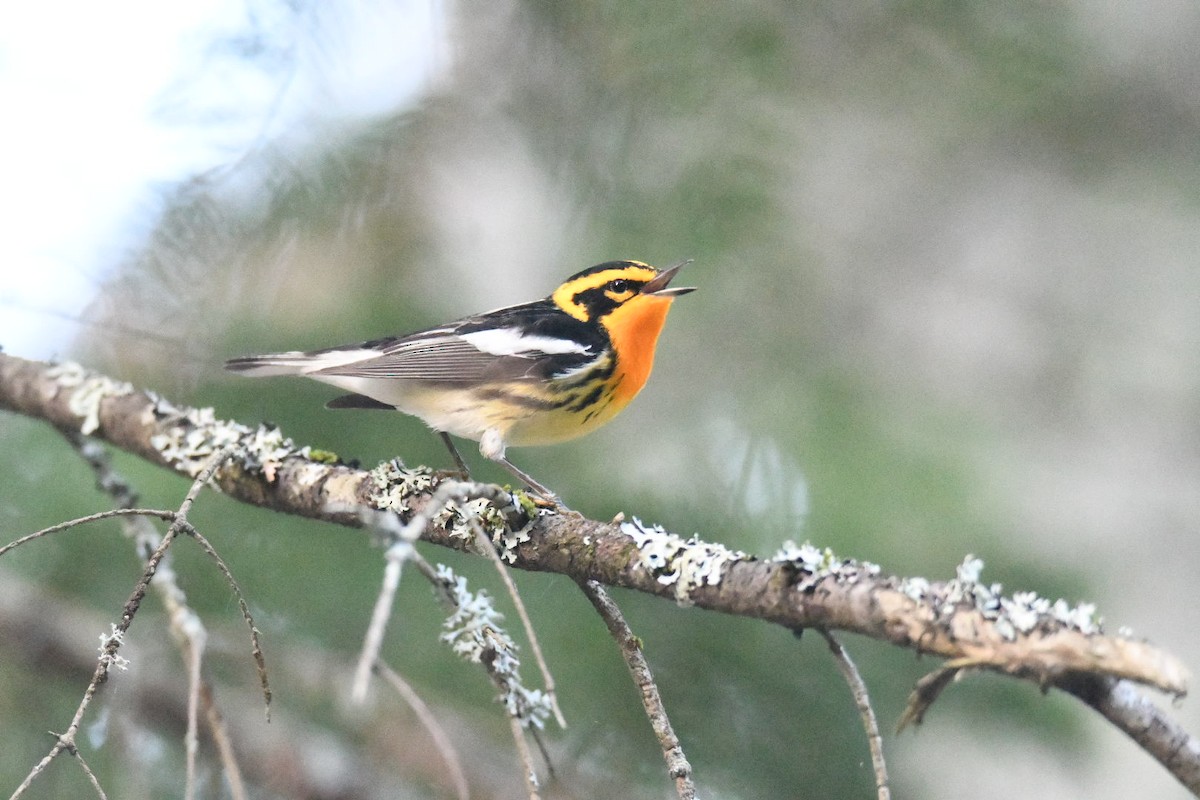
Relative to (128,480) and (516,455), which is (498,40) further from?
(128,480)

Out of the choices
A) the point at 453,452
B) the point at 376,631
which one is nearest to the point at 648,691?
the point at 376,631

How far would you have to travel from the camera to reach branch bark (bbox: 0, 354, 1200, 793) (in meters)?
1.01

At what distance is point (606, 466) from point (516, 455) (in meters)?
0.24

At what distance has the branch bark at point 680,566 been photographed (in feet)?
3.32

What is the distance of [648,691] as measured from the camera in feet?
4.48

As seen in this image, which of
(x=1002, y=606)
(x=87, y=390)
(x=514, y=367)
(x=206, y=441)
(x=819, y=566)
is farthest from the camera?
(x=514, y=367)

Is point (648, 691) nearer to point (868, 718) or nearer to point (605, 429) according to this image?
point (868, 718)

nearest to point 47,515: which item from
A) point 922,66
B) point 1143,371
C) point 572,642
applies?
point 572,642

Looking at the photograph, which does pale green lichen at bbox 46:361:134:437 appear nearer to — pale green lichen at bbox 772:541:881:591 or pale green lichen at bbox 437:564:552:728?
pale green lichen at bbox 437:564:552:728

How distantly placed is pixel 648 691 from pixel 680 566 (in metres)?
0.18

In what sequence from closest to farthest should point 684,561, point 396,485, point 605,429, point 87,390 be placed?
point 684,561, point 396,485, point 87,390, point 605,429

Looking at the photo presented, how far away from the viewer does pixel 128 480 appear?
241cm

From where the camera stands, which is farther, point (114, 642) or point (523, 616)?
point (114, 642)

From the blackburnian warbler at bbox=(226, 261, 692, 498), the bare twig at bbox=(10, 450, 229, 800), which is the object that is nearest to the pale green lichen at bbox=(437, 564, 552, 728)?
the bare twig at bbox=(10, 450, 229, 800)
